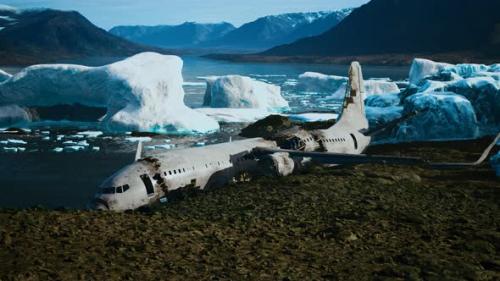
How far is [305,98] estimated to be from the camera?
146 metres

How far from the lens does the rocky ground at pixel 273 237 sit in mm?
19672

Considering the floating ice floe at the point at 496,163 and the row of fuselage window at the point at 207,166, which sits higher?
the row of fuselage window at the point at 207,166

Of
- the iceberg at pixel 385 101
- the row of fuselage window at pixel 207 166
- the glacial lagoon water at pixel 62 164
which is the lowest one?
the glacial lagoon water at pixel 62 164

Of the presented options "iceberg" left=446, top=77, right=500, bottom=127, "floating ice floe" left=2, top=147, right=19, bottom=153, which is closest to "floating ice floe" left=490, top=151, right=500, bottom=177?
"iceberg" left=446, top=77, right=500, bottom=127

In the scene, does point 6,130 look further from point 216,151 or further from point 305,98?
point 305,98

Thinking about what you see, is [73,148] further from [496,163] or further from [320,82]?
[320,82]

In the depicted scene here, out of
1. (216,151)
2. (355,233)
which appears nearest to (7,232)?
(355,233)

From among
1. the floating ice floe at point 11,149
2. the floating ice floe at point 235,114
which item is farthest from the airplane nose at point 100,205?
the floating ice floe at point 235,114

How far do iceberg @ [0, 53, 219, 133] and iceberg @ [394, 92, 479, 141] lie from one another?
31.5 m

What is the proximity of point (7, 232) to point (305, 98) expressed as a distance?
5008 inches

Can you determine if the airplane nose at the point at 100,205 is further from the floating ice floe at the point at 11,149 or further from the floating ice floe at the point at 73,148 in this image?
the floating ice floe at the point at 11,149

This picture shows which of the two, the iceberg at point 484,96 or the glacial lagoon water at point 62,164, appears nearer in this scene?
the glacial lagoon water at point 62,164

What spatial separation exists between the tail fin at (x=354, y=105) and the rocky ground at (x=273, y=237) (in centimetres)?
1919

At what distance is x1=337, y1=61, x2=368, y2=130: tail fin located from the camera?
55.7m
